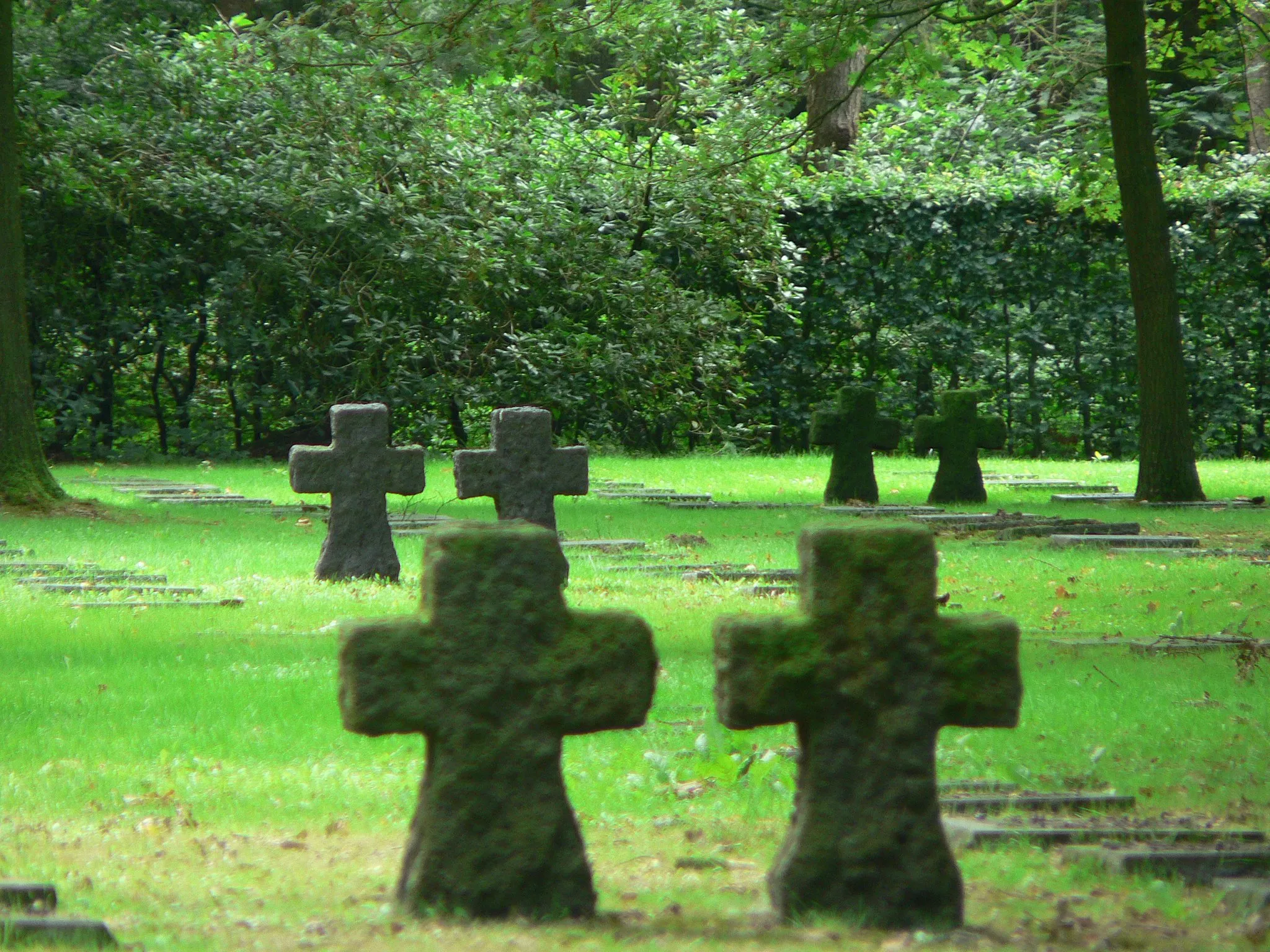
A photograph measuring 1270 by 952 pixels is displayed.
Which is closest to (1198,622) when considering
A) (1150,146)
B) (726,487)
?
(1150,146)

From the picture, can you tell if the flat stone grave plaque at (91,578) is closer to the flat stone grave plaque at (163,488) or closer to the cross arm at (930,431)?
the flat stone grave plaque at (163,488)

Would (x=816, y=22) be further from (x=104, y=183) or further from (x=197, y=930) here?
(x=197, y=930)

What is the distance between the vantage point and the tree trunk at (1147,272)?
51.5 ft

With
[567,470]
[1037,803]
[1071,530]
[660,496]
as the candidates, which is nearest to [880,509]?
[1071,530]

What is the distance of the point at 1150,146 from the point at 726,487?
597 centimetres

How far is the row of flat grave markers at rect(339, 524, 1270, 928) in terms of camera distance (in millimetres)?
4164

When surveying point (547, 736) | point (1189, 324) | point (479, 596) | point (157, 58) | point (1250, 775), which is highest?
point (157, 58)

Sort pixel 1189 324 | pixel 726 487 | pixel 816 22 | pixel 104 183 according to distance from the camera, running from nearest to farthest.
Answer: pixel 816 22, pixel 726 487, pixel 104 183, pixel 1189 324

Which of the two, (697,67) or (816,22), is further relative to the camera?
(697,67)

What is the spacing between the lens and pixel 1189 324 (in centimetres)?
2364

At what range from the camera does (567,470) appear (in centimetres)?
1062

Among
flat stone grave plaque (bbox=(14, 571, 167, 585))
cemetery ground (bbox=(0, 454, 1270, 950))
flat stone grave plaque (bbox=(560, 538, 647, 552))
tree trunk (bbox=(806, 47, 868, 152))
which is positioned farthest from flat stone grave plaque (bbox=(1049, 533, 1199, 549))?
tree trunk (bbox=(806, 47, 868, 152))

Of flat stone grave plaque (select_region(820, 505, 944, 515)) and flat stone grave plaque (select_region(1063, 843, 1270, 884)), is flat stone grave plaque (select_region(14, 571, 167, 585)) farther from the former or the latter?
flat stone grave plaque (select_region(1063, 843, 1270, 884))

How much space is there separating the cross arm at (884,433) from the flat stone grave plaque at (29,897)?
12.3m
